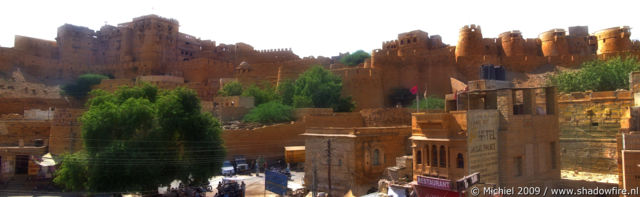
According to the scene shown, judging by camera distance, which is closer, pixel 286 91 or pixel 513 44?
pixel 513 44

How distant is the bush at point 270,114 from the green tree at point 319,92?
2667 mm

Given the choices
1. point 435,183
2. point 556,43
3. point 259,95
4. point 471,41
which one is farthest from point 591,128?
point 259,95

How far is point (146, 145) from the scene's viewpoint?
17172 mm

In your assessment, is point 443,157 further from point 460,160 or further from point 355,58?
point 355,58

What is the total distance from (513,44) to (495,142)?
72.6ft

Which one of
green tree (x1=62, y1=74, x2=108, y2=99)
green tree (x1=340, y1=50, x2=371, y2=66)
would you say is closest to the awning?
green tree (x1=62, y1=74, x2=108, y2=99)

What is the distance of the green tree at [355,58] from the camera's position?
4588 cm

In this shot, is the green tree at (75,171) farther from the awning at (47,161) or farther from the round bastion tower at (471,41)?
the round bastion tower at (471,41)

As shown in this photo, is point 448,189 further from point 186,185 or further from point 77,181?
point 77,181

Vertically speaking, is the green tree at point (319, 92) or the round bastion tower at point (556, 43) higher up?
the round bastion tower at point (556, 43)

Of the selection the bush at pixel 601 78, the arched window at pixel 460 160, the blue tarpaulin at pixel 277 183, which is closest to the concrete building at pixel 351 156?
the blue tarpaulin at pixel 277 183

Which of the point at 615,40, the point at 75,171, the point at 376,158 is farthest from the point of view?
the point at 615,40

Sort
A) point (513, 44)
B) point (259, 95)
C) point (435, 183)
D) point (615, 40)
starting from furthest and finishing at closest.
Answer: point (259, 95) → point (513, 44) → point (615, 40) → point (435, 183)

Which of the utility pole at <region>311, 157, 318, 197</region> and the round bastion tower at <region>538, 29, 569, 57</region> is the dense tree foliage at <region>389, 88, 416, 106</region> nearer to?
the round bastion tower at <region>538, 29, 569, 57</region>
